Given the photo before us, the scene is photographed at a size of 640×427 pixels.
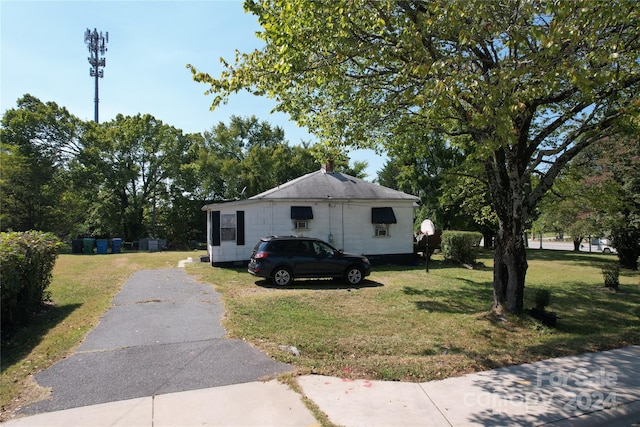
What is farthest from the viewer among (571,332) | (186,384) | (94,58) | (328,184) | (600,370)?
(94,58)

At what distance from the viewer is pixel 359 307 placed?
994 centimetres

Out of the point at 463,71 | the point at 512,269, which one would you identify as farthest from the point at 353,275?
the point at 463,71

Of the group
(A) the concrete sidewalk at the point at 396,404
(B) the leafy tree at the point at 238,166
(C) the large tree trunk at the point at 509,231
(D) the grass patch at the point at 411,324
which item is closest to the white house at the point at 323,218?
(D) the grass patch at the point at 411,324

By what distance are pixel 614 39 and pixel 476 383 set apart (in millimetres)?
5721

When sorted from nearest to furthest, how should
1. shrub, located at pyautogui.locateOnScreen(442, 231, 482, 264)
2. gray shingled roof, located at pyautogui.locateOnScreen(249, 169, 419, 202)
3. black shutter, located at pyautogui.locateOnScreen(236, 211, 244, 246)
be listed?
1. black shutter, located at pyautogui.locateOnScreen(236, 211, 244, 246)
2. gray shingled roof, located at pyautogui.locateOnScreen(249, 169, 419, 202)
3. shrub, located at pyautogui.locateOnScreen(442, 231, 482, 264)

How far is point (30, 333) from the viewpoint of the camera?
7.19 m

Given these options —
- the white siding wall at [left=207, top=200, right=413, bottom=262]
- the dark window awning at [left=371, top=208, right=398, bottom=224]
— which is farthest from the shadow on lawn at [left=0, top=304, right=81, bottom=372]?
the dark window awning at [left=371, top=208, right=398, bottom=224]

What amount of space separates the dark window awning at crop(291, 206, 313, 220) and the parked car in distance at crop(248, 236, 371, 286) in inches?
169

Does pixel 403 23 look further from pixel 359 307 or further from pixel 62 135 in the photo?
pixel 62 135

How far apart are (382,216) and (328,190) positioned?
294cm

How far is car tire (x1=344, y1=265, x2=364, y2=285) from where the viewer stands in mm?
13500

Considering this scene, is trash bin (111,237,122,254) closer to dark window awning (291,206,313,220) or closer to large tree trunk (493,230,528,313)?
dark window awning (291,206,313,220)

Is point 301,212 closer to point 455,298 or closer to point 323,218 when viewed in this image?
point 323,218

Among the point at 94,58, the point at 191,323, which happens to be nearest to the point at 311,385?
the point at 191,323
